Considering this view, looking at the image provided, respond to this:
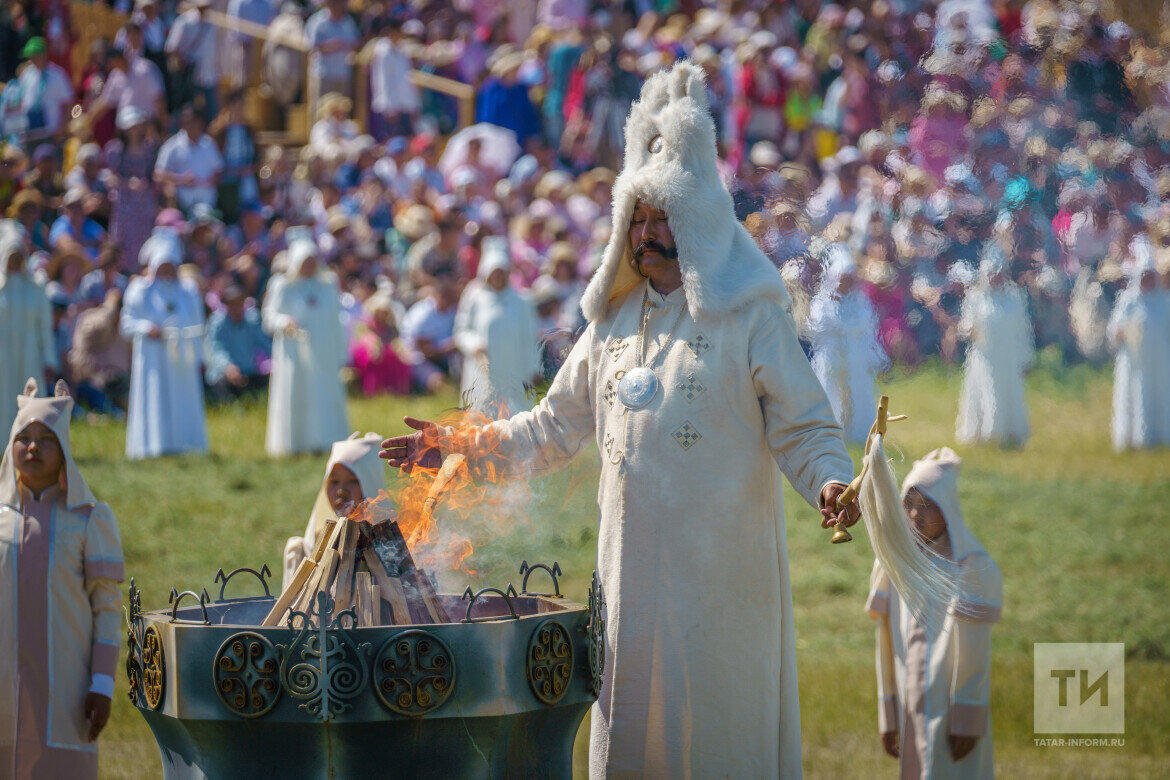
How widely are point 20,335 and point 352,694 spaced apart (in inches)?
386

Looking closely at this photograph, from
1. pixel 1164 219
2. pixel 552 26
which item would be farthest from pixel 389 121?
pixel 1164 219

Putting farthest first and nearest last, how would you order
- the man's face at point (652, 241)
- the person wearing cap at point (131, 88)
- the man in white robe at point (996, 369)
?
1. the person wearing cap at point (131, 88)
2. the man in white robe at point (996, 369)
3. the man's face at point (652, 241)

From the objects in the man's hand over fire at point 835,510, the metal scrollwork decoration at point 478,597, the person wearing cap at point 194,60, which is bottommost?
the metal scrollwork decoration at point 478,597

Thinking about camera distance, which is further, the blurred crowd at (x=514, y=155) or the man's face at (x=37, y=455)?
the blurred crowd at (x=514, y=155)

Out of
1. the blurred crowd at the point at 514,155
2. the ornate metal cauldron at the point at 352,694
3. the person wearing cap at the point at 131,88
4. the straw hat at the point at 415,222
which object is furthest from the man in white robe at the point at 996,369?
the ornate metal cauldron at the point at 352,694

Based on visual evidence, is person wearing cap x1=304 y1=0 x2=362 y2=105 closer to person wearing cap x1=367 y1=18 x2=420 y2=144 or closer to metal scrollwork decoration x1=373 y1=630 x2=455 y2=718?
person wearing cap x1=367 y1=18 x2=420 y2=144

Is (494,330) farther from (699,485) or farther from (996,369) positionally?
(699,485)

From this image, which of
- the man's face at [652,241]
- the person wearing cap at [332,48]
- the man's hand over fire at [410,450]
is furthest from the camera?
the person wearing cap at [332,48]

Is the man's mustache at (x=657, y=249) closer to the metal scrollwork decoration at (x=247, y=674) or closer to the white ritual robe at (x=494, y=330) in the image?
the metal scrollwork decoration at (x=247, y=674)

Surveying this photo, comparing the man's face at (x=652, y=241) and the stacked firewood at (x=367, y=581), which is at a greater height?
the man's face at (x=652, y=241)

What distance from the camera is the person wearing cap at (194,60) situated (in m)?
17.1

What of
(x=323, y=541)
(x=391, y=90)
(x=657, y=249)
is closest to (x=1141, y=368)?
(x=391, y=90)

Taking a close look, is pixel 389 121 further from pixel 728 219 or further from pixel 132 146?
pixel 728 219

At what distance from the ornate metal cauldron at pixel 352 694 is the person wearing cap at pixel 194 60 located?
1426cm
